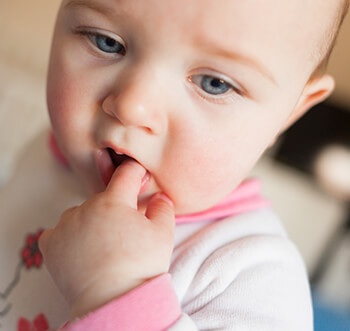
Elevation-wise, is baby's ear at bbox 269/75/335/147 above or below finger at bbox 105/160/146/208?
above

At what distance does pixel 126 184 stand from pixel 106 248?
0.07 meters

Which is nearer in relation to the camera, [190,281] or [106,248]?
[106,248]

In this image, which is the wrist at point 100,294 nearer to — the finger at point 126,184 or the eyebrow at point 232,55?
the finger at point 126,184

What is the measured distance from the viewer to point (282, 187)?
1788 mm

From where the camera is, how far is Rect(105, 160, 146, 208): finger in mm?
498

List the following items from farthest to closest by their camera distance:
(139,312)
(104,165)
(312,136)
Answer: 1. (312,136)
2. (104,165)
3. (139,312)

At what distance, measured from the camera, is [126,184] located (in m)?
0.50

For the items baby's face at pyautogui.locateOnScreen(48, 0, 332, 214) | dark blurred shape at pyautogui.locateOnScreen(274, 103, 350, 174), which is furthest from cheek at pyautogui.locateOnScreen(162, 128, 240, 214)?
dark blurred shape at pyautogui.locateOnScreen(274, 103, 350, 174)

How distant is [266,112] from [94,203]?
0.20 metres

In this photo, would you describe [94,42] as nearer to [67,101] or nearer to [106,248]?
[67,101]

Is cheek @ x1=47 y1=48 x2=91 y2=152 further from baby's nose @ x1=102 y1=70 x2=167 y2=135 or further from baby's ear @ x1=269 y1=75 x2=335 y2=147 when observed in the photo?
baby's ear @ x1=269 y1=75 x2=335 y2=147

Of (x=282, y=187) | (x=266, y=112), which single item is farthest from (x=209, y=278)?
(x=282, y=187)

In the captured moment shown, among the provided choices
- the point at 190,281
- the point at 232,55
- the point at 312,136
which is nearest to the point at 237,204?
the point at 190,281

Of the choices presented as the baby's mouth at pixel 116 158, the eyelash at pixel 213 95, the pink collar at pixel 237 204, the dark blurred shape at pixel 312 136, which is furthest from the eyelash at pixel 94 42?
the dark blurred shape at pixel 312 136
